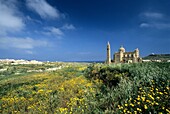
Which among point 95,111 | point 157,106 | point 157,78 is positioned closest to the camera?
point 157,106

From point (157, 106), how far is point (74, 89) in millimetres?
5137

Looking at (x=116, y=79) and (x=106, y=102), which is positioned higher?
(x=116, y=79)

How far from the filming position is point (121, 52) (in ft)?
111

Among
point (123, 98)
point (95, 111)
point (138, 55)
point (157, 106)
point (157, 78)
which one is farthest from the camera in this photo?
point (138, 55)

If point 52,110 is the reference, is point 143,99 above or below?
above

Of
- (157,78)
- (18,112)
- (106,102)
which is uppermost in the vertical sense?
(157,78)

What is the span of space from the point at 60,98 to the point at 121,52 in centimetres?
2794

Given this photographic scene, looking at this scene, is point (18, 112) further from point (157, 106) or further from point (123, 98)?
point (157, 106)

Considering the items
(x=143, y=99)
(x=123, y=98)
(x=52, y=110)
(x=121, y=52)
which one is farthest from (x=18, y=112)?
(x=121, y=52)

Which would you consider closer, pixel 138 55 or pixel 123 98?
pixel 123 98

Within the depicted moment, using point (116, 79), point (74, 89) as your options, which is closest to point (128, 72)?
point (116, 79)

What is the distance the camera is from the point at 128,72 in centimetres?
1035

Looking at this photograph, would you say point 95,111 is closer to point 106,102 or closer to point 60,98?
point 106,102

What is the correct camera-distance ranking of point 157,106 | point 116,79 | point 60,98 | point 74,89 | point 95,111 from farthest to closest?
1. point 116,79
2. point 74,89
3. point 60,98
4. point 95,111
5. point 157,106
